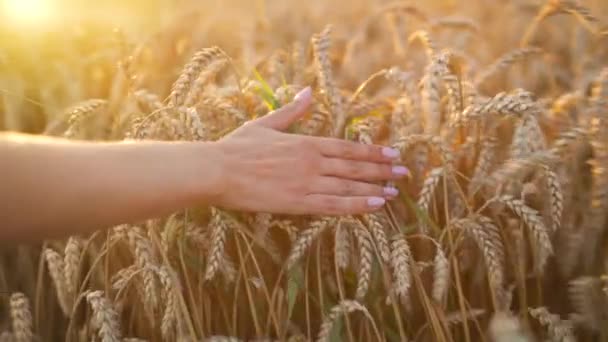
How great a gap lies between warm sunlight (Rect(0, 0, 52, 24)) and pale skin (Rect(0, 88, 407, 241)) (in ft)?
4.77

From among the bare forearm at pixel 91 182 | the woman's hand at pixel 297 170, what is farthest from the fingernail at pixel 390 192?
the bare forearm at pixel 91 182

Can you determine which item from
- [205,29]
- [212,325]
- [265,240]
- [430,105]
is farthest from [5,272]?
[205,29]

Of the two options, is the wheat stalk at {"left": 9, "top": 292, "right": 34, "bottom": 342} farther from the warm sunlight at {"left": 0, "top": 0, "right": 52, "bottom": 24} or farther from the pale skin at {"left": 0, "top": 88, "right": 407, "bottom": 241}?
the warm sunlight at {"left": 0, "top": 0, "right": 52, "bottom": 24}

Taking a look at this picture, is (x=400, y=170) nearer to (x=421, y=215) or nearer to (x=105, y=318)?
(x=421, y=215)

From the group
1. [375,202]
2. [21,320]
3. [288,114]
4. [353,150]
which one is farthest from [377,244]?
[21,320]

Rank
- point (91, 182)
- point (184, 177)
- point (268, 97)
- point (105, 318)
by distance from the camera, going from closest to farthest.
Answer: point (91, 182), point (184, 177), point (105, 318), point (268, 97)

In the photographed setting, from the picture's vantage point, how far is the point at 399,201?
1.57 m

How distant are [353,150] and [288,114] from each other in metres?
0.13

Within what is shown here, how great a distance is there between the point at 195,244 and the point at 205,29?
1.62 m

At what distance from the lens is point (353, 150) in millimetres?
1475

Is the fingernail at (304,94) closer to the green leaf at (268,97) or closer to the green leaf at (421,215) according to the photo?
the green leaf at (268,97)

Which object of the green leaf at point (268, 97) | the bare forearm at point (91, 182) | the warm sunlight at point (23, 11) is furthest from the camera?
the warm sunlight at point (23, 11)

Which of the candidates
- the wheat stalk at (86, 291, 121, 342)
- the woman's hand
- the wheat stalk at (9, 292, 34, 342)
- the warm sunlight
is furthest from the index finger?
the warm sunlight

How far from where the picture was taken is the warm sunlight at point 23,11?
2.58m
